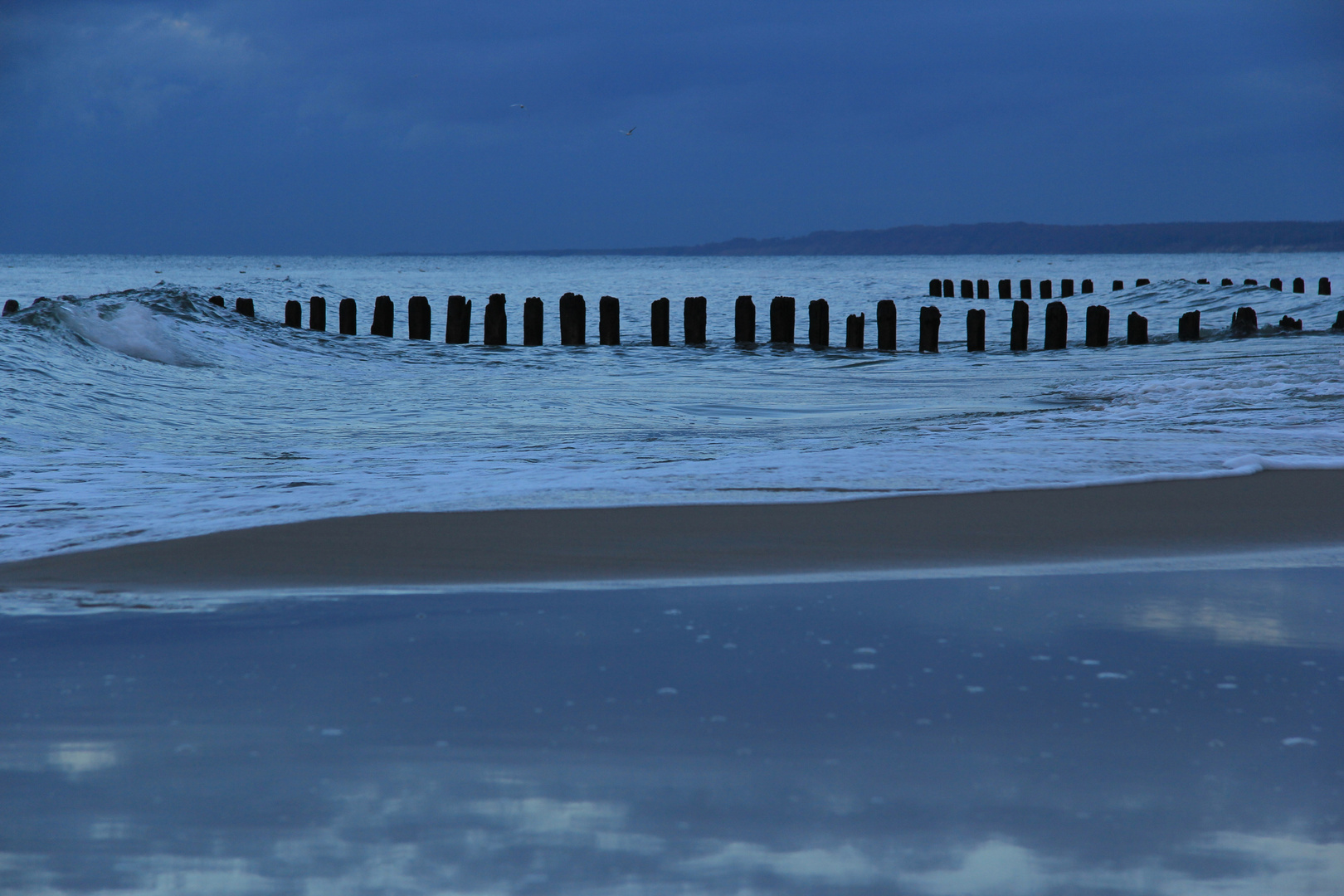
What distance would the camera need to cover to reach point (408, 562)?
A: 3090 millimetres

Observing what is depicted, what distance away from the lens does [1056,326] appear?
14.6 meters

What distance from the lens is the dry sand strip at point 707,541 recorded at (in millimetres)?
2992

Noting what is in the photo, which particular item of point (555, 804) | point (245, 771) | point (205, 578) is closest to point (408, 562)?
point (205, 578)

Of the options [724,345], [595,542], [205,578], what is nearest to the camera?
[205,578]

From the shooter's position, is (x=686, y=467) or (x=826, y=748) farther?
(x=686, y=467)

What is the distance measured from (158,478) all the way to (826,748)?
3.86 metres

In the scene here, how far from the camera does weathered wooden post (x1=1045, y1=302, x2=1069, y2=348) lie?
1465 cm

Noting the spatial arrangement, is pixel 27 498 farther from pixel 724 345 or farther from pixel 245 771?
pixel 724 345

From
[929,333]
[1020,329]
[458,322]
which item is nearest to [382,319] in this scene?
[458,322]

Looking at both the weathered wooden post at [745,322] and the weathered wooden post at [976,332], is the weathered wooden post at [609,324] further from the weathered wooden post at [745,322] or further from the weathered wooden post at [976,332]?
the weathered wooden post at [976,332]

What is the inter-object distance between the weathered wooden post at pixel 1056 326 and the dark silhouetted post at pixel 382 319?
348 inches

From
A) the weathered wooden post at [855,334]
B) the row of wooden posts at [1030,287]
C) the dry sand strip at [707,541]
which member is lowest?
the dry sand strip at [707,541]

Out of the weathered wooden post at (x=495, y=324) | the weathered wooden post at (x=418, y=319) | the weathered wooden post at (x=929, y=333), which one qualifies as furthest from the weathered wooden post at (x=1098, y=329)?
the weathered wooden post at (x=418, y=319)

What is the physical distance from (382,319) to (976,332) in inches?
321
